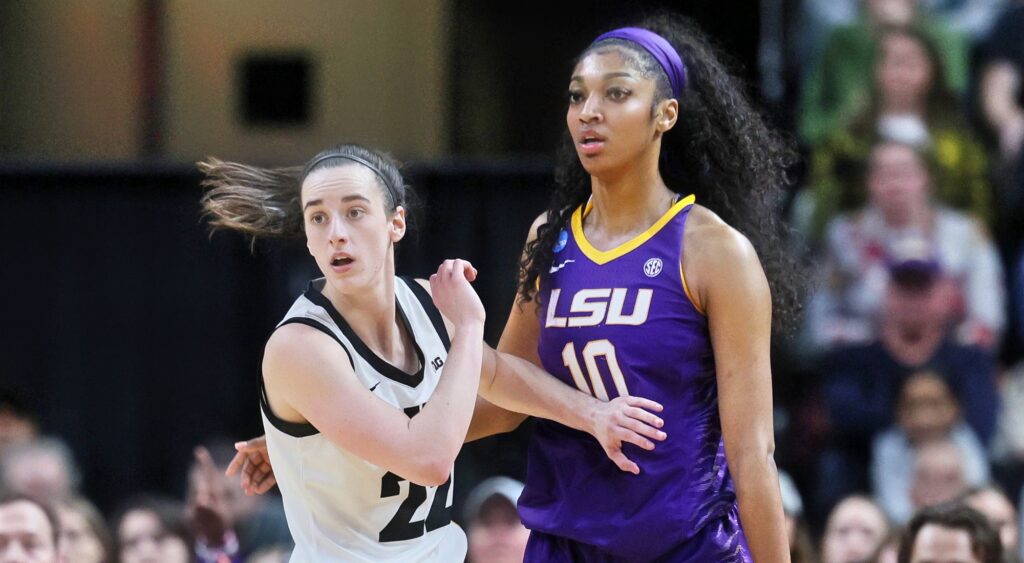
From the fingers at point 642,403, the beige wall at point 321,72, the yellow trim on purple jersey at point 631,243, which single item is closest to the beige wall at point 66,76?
the beige wall at point 321,72

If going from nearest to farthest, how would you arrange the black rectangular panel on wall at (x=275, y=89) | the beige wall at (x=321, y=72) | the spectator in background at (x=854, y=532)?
the spectator in background at (x=854, y=532) < the beige wall at (x=321, y=72) < the black rectangular panel on wall at (x=275, y=89)

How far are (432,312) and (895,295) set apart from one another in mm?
2824

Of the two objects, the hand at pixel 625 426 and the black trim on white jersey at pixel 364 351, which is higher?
the black trim on white jersey at pixel 364 351

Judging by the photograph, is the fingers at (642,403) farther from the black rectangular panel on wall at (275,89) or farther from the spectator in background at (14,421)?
the black rectangular panel on wall at (275,89)

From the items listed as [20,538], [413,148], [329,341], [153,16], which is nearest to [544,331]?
[329,341]

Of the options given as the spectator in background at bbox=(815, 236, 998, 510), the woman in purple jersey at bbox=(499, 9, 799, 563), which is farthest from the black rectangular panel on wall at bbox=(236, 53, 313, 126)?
the woman in purple jersey at bbox=(499, 9, 799, 563)

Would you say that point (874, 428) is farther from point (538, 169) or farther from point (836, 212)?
point (538, 169)

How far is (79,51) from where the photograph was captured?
7402 millimetres

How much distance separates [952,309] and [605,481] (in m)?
2.98

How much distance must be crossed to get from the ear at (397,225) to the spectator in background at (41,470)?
125 inches

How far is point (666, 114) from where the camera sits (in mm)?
3422

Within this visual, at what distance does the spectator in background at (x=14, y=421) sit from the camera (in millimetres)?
6777

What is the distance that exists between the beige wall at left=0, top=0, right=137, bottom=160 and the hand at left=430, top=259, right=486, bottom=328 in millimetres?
4267

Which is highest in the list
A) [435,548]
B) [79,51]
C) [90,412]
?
[79,51]
